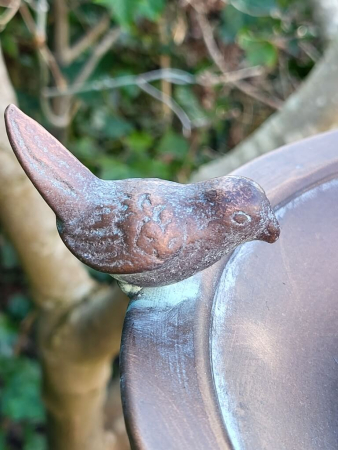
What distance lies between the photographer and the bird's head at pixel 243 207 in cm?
37

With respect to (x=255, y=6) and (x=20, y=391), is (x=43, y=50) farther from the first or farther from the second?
(x=20, y=391)

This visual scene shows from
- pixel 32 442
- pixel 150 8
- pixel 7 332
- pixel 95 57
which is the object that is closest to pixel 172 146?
pixel 95 57

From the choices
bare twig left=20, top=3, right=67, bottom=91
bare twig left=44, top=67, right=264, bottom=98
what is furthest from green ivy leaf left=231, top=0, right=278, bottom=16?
bare twig left=20, top=3, right=67, bottom=91

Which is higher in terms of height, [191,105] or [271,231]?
[271,231]

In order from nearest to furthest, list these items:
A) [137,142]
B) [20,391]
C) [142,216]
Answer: [142,216]
[20,391]
[137,142]

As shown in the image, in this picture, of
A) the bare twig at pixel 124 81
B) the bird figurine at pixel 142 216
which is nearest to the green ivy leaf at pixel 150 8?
the bare twig at pixel 124 81

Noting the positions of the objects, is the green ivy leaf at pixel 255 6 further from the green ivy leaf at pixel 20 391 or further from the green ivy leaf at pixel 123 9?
the green ivy leaf at pixel 20 391

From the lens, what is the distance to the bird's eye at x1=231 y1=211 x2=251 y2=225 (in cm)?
37

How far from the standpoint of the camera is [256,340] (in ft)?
1.30

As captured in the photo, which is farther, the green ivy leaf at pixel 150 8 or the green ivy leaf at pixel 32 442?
the green ivy leaf at pixel 32 442

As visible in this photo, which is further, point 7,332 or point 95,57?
point 95,57

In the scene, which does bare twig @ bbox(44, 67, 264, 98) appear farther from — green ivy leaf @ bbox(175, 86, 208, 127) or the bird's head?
the bird's head

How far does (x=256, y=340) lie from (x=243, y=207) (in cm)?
12

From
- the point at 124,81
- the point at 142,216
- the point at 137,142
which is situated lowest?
the point at 137,142
